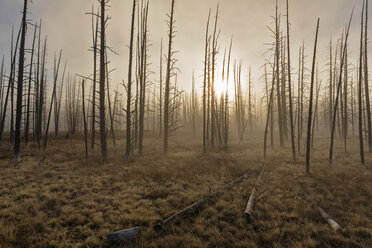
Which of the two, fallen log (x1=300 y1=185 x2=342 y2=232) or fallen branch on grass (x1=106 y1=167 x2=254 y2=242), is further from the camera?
fallen log (x1=300 y1=185 x2=342 y2=232)

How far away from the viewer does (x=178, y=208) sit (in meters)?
5.00

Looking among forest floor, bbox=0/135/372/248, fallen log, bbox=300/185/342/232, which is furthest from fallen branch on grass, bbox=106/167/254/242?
fallen log, bbox=300/185/342/232

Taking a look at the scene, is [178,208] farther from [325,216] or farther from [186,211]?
[325,216]

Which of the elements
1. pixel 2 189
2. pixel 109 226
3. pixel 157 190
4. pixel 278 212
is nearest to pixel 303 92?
pixel 278 212

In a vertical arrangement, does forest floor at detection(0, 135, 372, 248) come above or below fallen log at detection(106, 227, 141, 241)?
below

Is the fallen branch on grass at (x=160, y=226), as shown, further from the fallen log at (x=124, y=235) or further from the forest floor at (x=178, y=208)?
the forest floor at (x=178, y=208)

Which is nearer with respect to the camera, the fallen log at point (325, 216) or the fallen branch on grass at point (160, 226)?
the fallen branch on grass at point (160, 226)

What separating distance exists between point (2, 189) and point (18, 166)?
15.6 feet

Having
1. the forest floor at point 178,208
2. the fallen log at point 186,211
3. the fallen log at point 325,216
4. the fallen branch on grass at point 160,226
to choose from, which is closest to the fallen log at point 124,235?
the fallen branch on grass at point 160,226

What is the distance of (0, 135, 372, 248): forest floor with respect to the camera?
3.54 meters

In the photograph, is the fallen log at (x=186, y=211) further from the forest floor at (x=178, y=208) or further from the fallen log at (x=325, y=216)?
the fallen log at (x=325, y=216)

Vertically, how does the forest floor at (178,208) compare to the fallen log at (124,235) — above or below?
below

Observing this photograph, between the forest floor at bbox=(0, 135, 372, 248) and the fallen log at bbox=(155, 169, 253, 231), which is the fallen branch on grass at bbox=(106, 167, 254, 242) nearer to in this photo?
the fallen log at bbox=(155, 169, 253, 231)

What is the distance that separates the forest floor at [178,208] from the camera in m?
3.54
